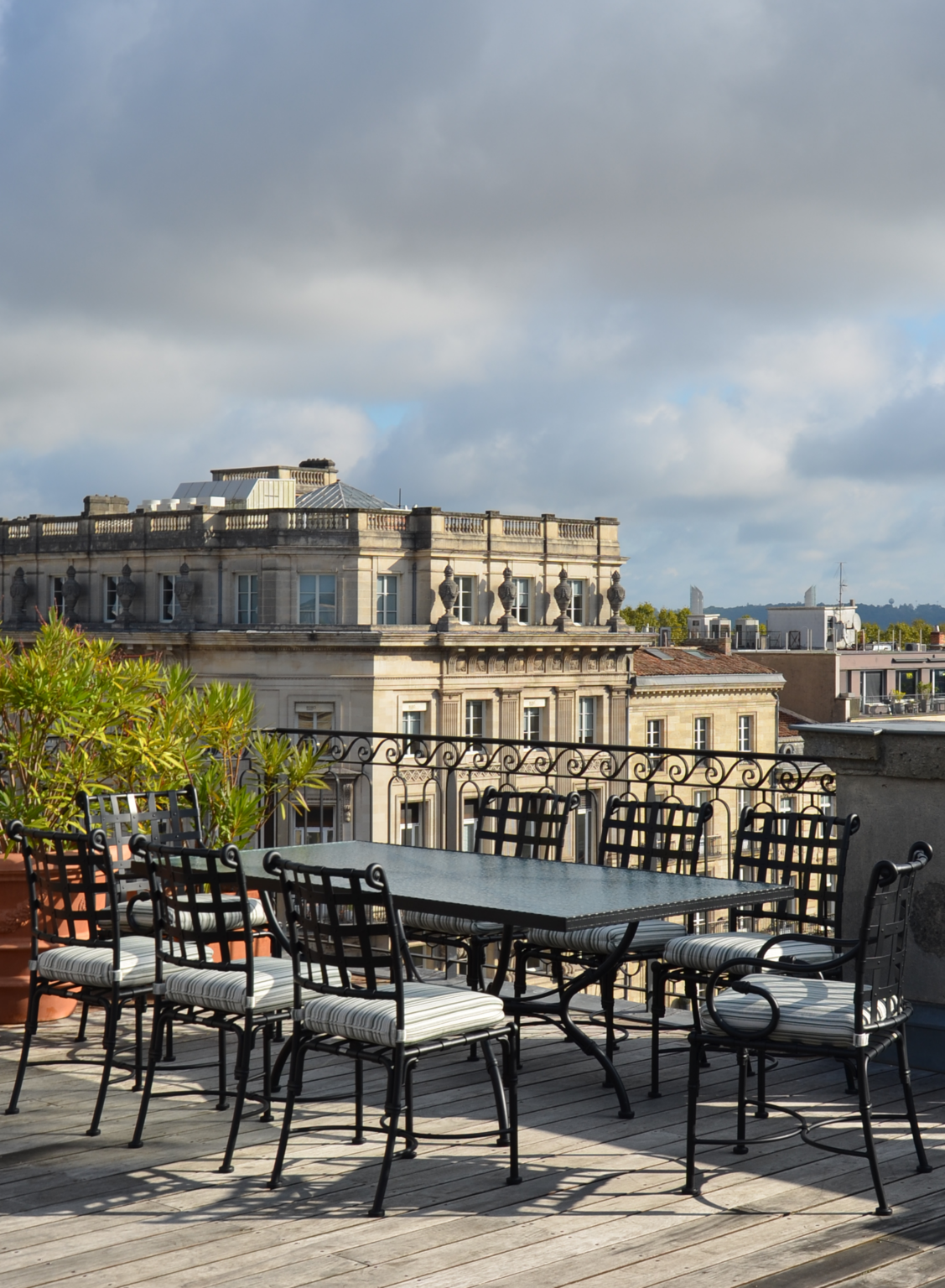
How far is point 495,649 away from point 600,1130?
49735mm

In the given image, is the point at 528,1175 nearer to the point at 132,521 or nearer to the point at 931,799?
the point at 931,799

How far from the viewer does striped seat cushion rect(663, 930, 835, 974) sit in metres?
5.31

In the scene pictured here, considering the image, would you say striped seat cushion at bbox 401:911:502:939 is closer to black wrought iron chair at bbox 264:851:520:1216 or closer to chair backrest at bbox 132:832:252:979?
chair backrest at bbox 132:832:252:979

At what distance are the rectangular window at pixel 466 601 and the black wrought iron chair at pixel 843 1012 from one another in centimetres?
5118

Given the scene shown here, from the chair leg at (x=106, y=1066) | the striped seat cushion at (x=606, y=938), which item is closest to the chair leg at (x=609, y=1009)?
the striped seat cushion at (x=606, y=938)

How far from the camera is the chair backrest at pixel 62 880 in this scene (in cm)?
524

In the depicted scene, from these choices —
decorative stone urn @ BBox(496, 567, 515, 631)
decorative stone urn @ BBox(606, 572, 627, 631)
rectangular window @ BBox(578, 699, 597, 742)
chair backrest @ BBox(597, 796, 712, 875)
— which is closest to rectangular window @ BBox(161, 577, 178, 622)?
decorative stone urn @ BBox(496, 567, 515, 631)

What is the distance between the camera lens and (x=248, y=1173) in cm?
475

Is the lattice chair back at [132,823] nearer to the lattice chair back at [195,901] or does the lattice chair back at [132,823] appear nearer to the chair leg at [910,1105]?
the lattice chair back at [195,901]

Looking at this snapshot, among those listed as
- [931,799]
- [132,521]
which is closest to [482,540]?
[132,521]

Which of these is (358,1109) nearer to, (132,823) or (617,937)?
(617,937)

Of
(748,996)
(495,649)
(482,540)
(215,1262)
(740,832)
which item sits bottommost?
(215,1262)

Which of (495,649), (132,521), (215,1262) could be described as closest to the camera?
(215,1262)

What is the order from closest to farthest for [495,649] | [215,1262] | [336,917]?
[215,1262], [336,917], [495,649]
